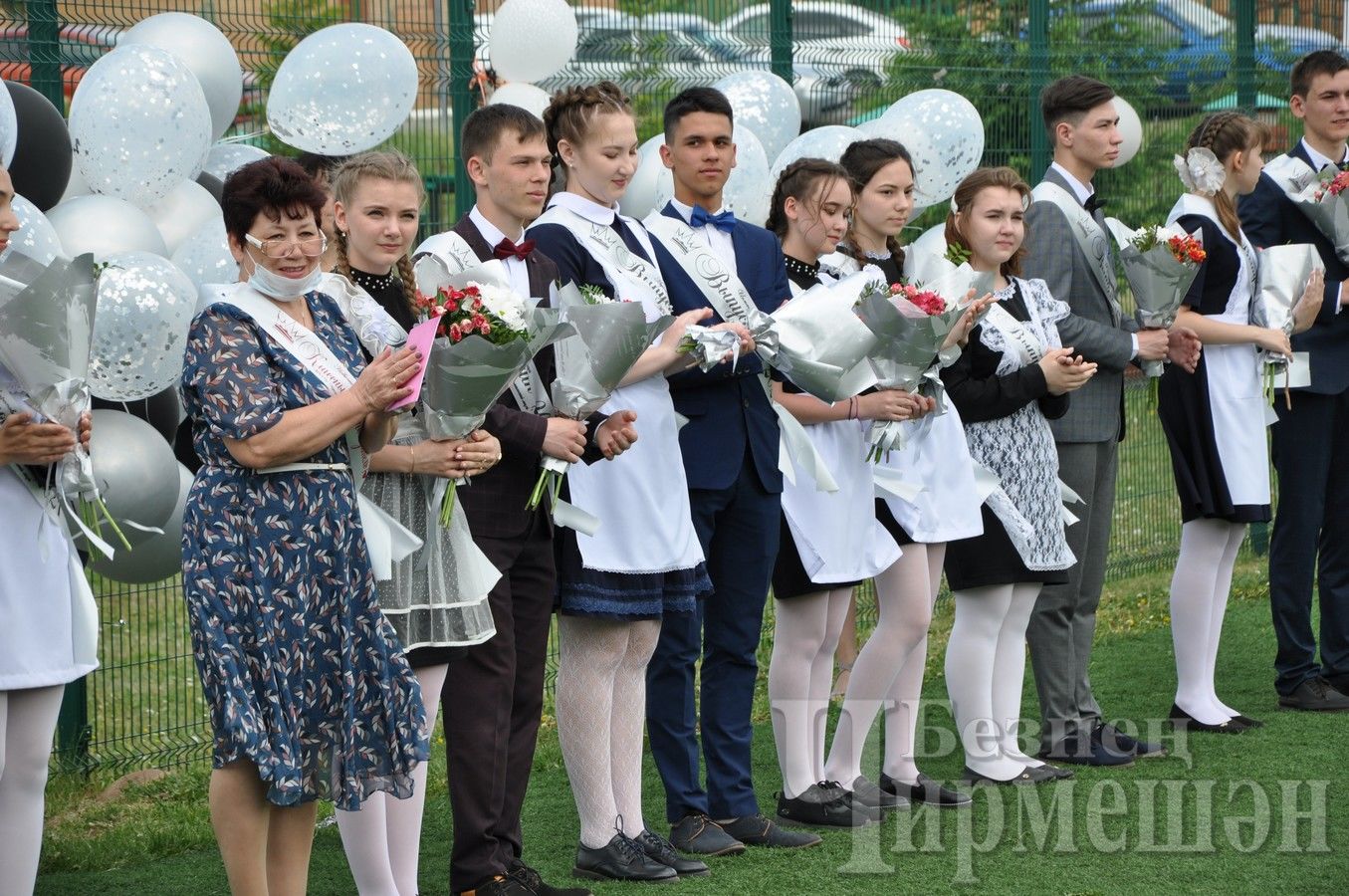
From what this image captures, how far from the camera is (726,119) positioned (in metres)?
5.22

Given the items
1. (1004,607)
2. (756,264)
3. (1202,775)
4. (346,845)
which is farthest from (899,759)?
(346,845)

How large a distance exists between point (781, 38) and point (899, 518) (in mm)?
2847

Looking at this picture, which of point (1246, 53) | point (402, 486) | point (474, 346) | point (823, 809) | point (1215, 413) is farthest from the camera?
point (1246, 53)

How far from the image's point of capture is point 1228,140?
6.70 metres

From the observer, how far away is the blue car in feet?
31.6

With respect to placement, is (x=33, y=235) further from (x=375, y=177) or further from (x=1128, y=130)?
(x=1128, y=130)

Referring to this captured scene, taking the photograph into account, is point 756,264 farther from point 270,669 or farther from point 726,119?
point 270,669

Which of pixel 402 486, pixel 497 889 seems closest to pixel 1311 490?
pixel 497 889

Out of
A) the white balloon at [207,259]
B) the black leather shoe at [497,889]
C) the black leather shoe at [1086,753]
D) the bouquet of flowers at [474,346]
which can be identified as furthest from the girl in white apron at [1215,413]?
the white balloon at [207,259]

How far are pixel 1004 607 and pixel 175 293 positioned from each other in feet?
9.01

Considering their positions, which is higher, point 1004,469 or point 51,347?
point 51,347

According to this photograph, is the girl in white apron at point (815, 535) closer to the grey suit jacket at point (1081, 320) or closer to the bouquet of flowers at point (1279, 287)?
the grey suit jacket at point (1081, 320)

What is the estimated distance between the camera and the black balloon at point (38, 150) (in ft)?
16.2

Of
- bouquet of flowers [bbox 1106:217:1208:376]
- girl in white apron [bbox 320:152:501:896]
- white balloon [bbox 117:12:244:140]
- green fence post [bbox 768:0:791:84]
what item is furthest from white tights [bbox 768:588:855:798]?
green fence post [bbox 768:0:791:84]
